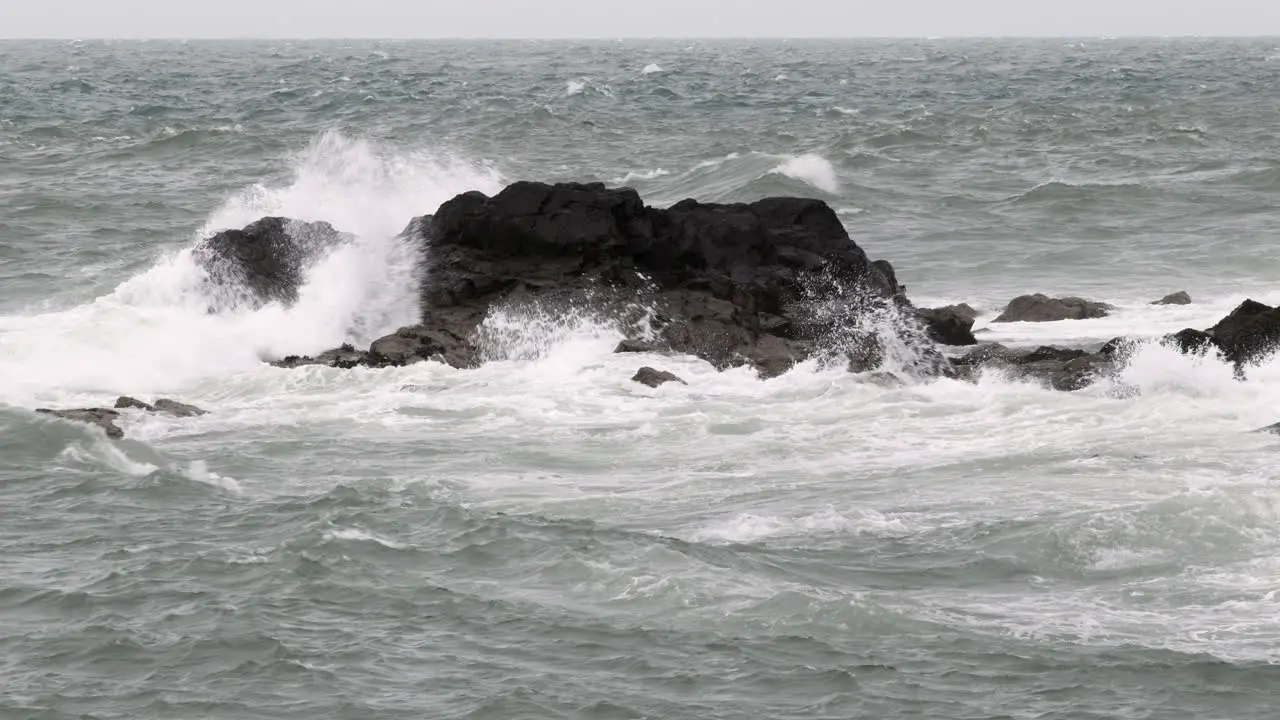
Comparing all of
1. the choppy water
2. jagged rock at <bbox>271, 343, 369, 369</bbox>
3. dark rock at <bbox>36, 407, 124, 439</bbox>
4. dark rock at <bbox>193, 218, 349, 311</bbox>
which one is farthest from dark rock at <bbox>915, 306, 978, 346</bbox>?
dark rock at <bbox>36, 407, 124, 439</bbox>

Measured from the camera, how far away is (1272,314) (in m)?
19.4

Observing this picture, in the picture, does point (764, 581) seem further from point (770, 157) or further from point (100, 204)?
point (770, 157)

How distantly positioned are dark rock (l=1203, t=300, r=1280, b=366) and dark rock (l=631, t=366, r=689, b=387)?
5.86 metres

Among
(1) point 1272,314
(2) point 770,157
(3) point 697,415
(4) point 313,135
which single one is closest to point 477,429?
(3) point 697,415

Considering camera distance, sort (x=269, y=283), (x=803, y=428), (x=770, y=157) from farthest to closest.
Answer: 1. (x=770, y=157)
2. (x=269, y=283)
3. (x=803, y=428)

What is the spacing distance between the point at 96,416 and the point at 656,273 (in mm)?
6933

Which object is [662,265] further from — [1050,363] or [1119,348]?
[1119,348]

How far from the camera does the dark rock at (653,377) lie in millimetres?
19531

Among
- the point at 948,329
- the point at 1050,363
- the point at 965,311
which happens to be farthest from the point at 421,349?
the point at 965,311

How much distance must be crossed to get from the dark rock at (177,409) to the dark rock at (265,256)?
161 inches

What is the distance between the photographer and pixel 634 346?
20.9 metres

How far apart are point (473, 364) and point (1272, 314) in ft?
29.5

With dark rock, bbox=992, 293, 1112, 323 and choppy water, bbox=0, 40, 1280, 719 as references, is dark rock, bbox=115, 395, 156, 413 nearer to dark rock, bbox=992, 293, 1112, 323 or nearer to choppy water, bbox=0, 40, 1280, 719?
choppy water, bbox=0, 40, 1280, 719

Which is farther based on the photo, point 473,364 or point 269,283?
point 269,283
